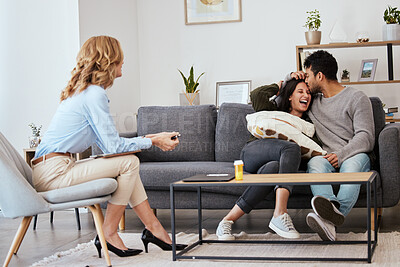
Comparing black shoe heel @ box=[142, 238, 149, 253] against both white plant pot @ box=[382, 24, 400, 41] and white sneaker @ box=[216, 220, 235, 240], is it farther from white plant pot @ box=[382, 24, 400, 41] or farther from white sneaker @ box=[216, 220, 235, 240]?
white plant pot @ box=[382, 24, 400, 41]

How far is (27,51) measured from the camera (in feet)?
15.5

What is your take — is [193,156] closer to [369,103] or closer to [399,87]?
[369,103]

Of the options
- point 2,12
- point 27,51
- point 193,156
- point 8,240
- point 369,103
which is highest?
point 2,12

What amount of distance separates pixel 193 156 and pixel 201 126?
9.1 inches

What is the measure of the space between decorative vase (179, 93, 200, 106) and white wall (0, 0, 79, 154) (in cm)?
136

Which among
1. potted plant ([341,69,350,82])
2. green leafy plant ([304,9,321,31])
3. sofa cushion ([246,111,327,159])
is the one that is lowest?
sofa cushion ([246,111,327,159])

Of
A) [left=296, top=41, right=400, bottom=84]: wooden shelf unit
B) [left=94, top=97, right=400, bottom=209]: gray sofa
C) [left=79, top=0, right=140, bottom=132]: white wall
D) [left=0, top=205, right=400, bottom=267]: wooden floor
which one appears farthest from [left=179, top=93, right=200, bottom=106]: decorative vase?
[left=0, top=205, right=400, bottom=267]: wooden floor

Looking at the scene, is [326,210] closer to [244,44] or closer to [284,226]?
[284,226]

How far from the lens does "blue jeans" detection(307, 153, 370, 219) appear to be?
2770mm

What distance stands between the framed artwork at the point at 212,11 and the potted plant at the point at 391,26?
4.69ft

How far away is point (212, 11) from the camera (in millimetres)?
5707

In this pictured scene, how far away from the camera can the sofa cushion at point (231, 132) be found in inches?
149

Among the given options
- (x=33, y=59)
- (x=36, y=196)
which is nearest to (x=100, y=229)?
(x=36, y=196)

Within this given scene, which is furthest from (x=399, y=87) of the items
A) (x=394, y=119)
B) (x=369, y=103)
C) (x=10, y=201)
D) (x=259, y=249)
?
(x=10, y=201)
